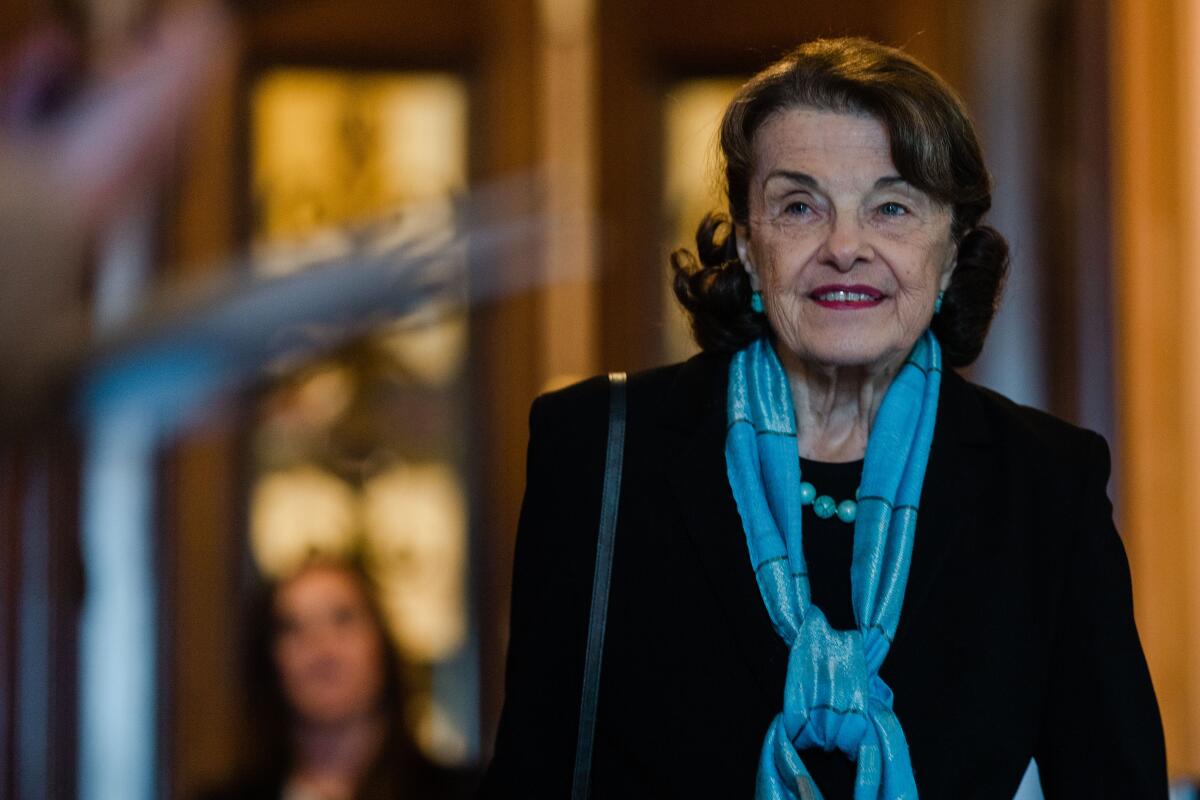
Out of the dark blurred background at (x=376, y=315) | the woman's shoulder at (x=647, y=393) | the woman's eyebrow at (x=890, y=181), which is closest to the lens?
the woman's eyebrow at (x=890, y=181)

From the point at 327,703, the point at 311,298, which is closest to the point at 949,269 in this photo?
the point at 327,703

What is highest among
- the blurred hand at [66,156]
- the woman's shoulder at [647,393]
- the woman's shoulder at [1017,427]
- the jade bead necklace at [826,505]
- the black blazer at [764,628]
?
the blurred hand at [66,156]

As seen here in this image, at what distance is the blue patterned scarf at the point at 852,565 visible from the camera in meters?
1.82

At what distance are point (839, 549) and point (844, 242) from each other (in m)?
0.35

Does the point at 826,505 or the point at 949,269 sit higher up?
the point at 949,269

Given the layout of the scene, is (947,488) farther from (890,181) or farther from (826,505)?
(890,181)

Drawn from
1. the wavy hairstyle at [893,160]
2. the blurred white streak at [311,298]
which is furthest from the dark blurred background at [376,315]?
the wavy hairstyle at [893,160]

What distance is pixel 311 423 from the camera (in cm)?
480

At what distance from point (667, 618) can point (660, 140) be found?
3.12 meters

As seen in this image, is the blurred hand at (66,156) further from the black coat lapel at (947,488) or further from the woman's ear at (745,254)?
the black coat lapel at (947,488)

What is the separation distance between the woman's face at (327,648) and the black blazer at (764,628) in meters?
1.99

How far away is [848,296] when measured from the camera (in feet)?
6.31

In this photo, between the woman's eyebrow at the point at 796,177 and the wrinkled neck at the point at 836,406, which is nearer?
the woman's eyebrow at the point at 796,177

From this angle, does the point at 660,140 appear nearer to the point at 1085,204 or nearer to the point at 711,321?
the point at 1085,204
